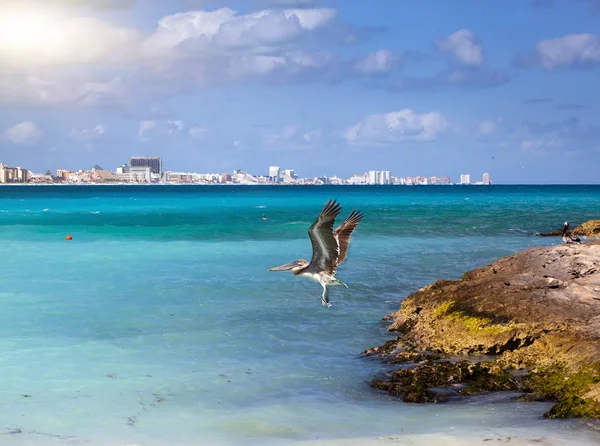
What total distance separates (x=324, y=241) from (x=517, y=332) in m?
4.03

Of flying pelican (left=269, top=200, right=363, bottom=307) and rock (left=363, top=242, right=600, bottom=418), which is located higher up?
flying pelican (left=269, top=200, right=363, bottom=307)

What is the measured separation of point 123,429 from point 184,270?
56.3 feet

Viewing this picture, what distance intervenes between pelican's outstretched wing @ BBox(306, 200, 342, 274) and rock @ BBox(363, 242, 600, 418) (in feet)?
7.01

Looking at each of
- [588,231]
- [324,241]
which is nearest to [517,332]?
[324,241]

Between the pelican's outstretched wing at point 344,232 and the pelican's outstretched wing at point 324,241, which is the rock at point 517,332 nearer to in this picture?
the pelican's outstretched wing at point 324,241

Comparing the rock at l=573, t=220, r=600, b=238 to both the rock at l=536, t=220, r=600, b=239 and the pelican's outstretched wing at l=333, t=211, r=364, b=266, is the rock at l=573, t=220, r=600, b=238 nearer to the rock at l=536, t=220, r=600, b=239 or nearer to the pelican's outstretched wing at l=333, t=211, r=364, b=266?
the rock at l=536, t=220, r=600, b=239

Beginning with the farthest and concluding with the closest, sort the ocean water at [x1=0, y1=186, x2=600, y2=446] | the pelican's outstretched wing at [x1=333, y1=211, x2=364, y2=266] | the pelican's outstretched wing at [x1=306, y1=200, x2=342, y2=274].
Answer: the pelican's outstretched wing at [x1=333, y1=211, x2=364, y2=266] < the pelican's outstretched wing at [x1=306, y1=200, x2=342, y2=274] < the ocean water at [x1=0, y1=186, x2=600, y2=446]

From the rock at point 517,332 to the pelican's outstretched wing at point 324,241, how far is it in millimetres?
2138

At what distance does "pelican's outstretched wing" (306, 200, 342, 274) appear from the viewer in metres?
10.5

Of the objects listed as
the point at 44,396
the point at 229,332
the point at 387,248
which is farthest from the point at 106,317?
the point at 387,248

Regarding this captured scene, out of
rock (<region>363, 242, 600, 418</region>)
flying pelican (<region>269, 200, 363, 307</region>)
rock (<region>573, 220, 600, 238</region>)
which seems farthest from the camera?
rock (<region>573, 220, 600, 238</region>)

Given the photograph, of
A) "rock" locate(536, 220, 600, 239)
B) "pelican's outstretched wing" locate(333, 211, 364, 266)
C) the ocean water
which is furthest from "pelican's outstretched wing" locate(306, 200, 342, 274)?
"rock" locate(536, 220, 600, 239)

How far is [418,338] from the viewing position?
14.1 m

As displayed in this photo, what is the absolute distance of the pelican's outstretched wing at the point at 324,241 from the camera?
34.4 feet
